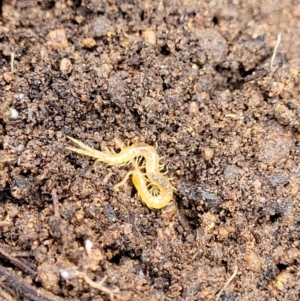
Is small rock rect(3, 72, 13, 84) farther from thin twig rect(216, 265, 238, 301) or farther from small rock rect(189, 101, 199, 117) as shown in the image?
thin twig rect(216, 265, 238, 301)

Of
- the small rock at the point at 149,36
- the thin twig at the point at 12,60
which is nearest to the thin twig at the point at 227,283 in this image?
the small rock at the point at 149,36

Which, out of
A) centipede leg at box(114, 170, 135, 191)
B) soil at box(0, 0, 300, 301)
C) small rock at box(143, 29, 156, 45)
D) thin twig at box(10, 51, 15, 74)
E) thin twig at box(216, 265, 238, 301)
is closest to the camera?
soil at box(0, 0, 300, 301)

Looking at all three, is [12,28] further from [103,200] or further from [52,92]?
[103,200]

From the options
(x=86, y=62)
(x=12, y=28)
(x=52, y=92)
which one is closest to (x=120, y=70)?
(x=86, y=62)

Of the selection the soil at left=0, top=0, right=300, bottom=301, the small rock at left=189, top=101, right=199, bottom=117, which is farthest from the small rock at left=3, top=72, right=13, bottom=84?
the small rock at left=189, top=101, right=199, bottom=117

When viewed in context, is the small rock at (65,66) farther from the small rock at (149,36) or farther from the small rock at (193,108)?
the small rock at (193,108)

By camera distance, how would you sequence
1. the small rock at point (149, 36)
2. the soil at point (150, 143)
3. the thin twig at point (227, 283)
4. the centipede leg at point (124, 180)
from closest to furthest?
the soil at point (150, 143)
the thin twig at point (227, 283)
the centipede leg at point (124, 180)
the small rock at point (149, 36)

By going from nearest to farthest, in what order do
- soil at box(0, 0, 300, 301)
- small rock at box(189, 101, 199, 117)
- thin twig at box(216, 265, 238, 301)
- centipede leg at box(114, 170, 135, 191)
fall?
soil at box(0, 0, 300, 301) < thin twig at box(216, 265, 238, 301) < centipede leg at box(114, 170, 135, 191) < small rock at box(189, 101, 199, 117)

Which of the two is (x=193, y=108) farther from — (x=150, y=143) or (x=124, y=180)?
(x=124, y=180)
